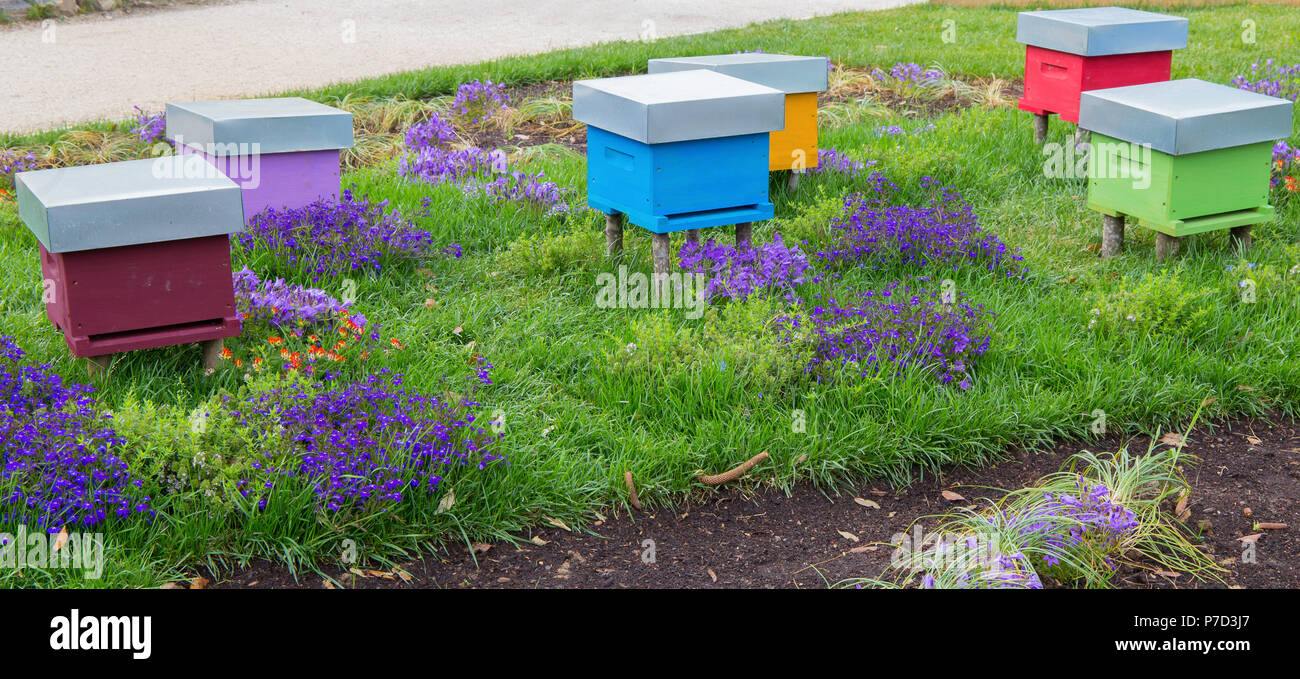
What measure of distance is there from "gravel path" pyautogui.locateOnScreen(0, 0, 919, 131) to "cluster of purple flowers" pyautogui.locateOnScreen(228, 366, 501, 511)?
19.0ft

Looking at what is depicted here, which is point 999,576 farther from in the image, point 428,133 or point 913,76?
point 913,76

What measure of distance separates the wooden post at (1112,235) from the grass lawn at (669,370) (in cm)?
6

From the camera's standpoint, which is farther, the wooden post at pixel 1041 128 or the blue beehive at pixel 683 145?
the wooden post at pixel 1041 128

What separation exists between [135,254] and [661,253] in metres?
2.18

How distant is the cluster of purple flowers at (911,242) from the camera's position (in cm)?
550

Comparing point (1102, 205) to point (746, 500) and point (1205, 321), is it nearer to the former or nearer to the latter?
point (1205, 321)

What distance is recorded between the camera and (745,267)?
5.13 meters

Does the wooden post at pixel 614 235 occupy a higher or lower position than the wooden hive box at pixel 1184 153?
lower

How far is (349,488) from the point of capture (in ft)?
11.2

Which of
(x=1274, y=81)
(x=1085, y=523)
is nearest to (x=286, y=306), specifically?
(x=1085, y=523)

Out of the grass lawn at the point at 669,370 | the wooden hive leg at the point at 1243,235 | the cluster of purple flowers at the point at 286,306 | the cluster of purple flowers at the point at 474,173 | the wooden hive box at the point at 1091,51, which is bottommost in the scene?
the grass lawn at the point at 669,370

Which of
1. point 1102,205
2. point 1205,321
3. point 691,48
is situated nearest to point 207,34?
point 691,48

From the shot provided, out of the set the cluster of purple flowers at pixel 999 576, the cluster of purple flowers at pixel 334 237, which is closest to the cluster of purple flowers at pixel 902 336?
the cluster of purple flowers at pixel 999 576

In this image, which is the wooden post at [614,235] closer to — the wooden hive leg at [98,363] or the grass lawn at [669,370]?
the grass lawn at [669,370]
